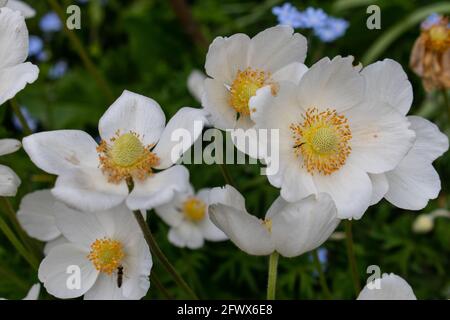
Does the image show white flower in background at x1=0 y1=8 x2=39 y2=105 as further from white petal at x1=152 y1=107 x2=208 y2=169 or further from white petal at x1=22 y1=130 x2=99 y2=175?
white petal at x1=152 y1=107 x2=208 y2=169

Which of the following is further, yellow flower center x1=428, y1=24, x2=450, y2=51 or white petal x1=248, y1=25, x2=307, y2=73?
yellow flower center x1=428, y1=24, x2=450, y2=51

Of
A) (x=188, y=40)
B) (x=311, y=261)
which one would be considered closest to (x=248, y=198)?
(x=311, y=261)

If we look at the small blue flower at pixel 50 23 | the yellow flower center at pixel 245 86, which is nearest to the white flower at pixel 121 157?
the yellow flower center at pixel 245 86

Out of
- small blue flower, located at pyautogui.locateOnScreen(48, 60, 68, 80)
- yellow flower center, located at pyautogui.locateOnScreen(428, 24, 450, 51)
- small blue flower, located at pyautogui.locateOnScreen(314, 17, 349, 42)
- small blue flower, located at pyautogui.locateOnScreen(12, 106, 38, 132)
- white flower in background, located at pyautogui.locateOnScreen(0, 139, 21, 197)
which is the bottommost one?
white flower in background, located at pyautogui.locateOnScreen(0, 139, 21, 197)

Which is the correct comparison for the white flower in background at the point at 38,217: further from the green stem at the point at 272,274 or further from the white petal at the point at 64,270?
the green stem at the point at 272,274

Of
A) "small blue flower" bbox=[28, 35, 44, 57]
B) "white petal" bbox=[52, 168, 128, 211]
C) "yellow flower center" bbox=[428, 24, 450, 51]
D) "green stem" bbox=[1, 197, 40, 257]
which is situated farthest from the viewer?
"small blue flower" bbox=[28, 35, 44, 57]

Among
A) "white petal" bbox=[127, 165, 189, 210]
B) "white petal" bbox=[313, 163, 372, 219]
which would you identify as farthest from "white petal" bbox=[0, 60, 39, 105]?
"white petal" bbox=[313, 163, 372, 219]

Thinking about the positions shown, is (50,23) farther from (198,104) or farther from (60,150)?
(60,150)

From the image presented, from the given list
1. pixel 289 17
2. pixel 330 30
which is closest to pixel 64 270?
pixel 289 17
